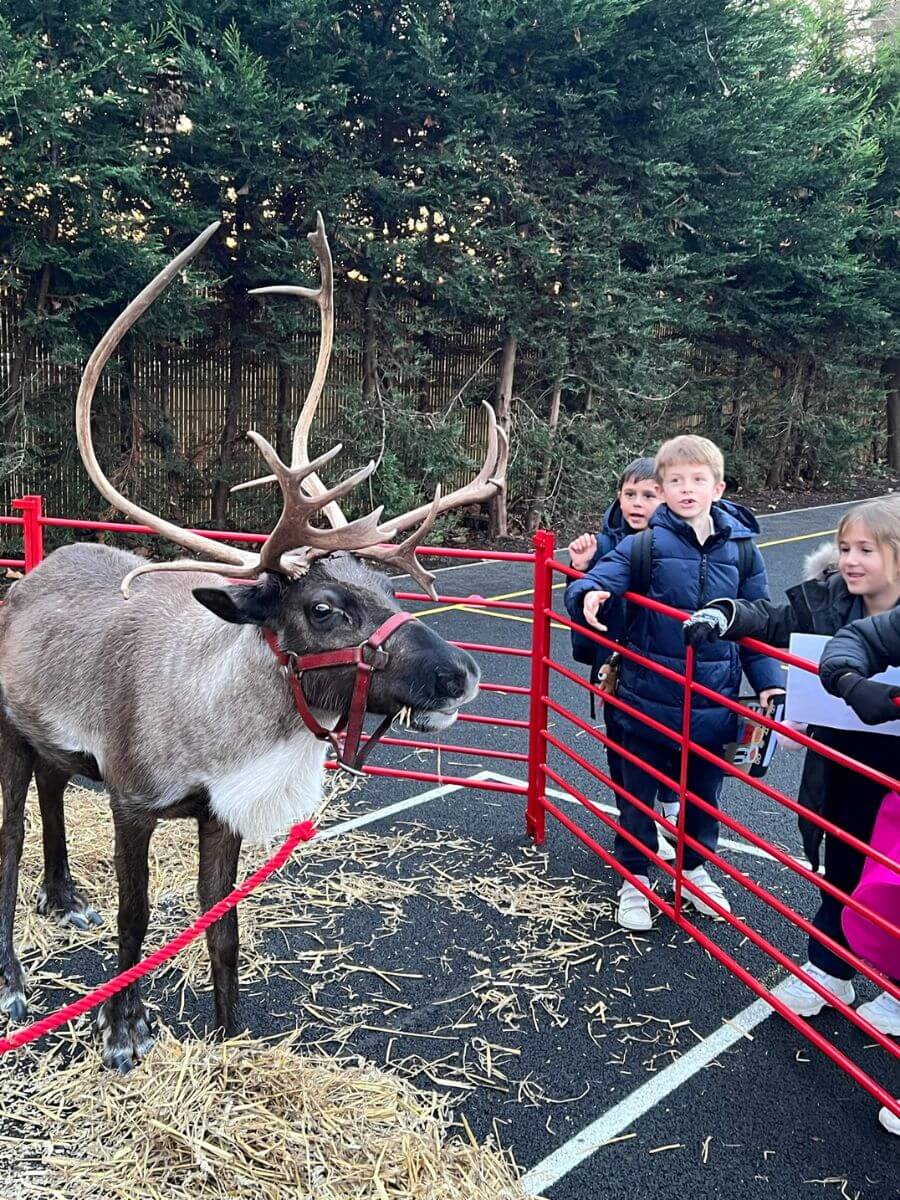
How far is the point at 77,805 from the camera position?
5223mm

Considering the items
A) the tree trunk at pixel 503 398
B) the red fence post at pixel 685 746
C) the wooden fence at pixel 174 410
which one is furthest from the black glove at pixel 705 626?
the tree trunk at pixel 503 398

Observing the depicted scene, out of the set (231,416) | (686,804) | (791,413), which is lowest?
(686,804)

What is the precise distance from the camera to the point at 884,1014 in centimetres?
342

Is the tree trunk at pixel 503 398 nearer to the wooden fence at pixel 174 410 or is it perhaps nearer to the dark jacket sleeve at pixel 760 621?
the wooden fence at pixel 174 410

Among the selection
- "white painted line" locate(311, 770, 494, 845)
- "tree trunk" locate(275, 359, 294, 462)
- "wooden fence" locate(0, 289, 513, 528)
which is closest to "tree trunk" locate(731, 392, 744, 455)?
"wooden fence" locate(0, 289, 513, 528)

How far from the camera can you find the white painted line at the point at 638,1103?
9.36 ft

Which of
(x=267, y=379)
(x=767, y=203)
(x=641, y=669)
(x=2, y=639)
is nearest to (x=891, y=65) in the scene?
(x=767, y=203)

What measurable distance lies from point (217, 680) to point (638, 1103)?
73.5 inches

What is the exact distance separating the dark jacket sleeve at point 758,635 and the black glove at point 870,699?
732 mm

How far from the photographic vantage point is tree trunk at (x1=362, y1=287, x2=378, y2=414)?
40.2 feet

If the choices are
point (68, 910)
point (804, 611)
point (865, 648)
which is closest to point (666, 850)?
point (804, 611)

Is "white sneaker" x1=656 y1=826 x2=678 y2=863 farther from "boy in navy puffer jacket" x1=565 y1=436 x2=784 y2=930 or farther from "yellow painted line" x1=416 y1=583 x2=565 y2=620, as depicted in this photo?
"yellow painted line" x1=416 y1=583 x2=565 y2=620

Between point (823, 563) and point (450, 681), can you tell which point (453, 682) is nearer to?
point (450, 681)

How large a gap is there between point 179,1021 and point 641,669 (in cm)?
222
